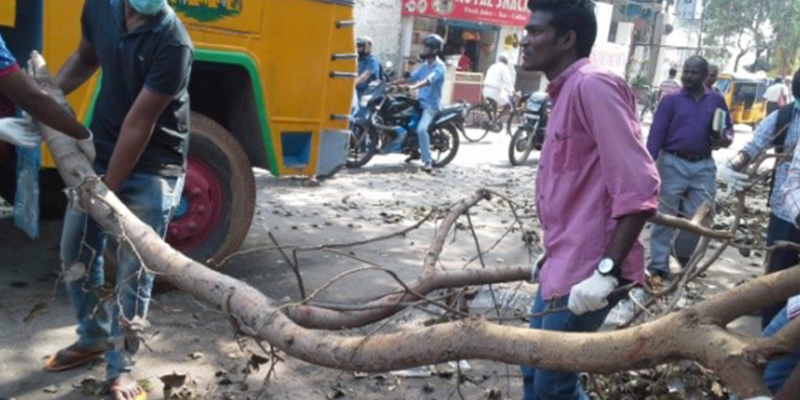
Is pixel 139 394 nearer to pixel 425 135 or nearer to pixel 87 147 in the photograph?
pixel 87 147

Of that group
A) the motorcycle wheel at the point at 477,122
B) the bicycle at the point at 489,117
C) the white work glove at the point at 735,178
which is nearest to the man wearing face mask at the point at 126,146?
the white work glove at the point at 735,178

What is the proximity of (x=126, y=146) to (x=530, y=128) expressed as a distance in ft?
34.7

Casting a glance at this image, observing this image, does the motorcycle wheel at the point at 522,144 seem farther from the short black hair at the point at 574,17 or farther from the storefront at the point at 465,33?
the short black hair at the point at 574,17

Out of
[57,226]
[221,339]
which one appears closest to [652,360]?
[221,339]

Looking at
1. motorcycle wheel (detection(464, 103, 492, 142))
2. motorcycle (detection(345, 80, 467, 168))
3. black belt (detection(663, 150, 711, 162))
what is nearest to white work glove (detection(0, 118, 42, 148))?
black belt (detection(663, 150, 711, 162))

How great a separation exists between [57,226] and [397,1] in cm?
1626

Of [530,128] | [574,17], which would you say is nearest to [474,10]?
[530,128]

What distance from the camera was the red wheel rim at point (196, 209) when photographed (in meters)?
4.88

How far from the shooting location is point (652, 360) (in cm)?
188

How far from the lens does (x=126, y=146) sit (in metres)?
3.18

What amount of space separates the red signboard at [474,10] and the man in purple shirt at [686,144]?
15174mm

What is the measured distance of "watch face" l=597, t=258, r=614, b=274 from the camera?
248cm

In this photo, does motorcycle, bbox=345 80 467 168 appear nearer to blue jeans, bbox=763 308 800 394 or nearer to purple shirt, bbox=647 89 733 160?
purple shirt, bbox=647 89 733 160

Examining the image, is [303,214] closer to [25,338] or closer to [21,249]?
[21,249]
